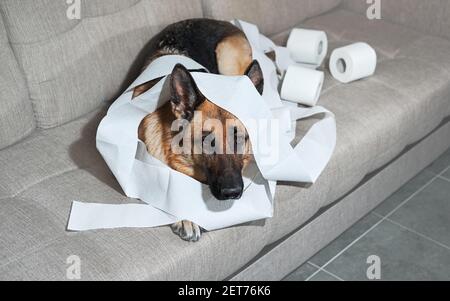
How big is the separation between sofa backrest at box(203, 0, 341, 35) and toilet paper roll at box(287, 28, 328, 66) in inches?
7.2

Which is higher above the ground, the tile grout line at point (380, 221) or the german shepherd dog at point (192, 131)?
the german shepherd dog at point (192, 131)

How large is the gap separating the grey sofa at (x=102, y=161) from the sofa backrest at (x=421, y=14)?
0.11 m

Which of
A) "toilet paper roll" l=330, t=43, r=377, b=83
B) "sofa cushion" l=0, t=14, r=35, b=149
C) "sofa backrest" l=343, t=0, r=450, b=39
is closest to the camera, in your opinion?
"sofa cushion" l=0, t=14, r=35, b=149

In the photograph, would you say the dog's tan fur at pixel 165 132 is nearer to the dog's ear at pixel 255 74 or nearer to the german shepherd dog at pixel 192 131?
the german shepherd dog at pixel 192 131

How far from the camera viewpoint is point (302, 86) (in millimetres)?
2084

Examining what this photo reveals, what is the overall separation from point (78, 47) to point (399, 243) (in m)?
1.39

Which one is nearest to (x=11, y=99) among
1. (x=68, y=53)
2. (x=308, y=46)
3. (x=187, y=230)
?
(x=68, y=53)

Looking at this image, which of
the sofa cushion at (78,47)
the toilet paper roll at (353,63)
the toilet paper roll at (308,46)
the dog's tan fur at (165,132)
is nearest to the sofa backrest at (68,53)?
the sofa cushion at (78,47)

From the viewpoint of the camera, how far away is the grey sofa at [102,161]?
1.48m

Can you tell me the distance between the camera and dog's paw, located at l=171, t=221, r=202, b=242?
1.51 meters

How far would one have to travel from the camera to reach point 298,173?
169 cm

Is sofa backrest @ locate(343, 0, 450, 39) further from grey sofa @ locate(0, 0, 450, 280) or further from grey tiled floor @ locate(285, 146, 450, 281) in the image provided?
grey tiled floor @ locate(285, 146, 450, 281)

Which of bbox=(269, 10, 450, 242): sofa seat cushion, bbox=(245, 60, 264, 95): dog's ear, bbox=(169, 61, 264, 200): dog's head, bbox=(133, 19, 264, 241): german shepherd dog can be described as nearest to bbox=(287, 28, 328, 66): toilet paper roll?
bbox=(269, 10, 450, 242): sofa seat cushion

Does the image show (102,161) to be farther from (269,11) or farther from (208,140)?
(269,11)
